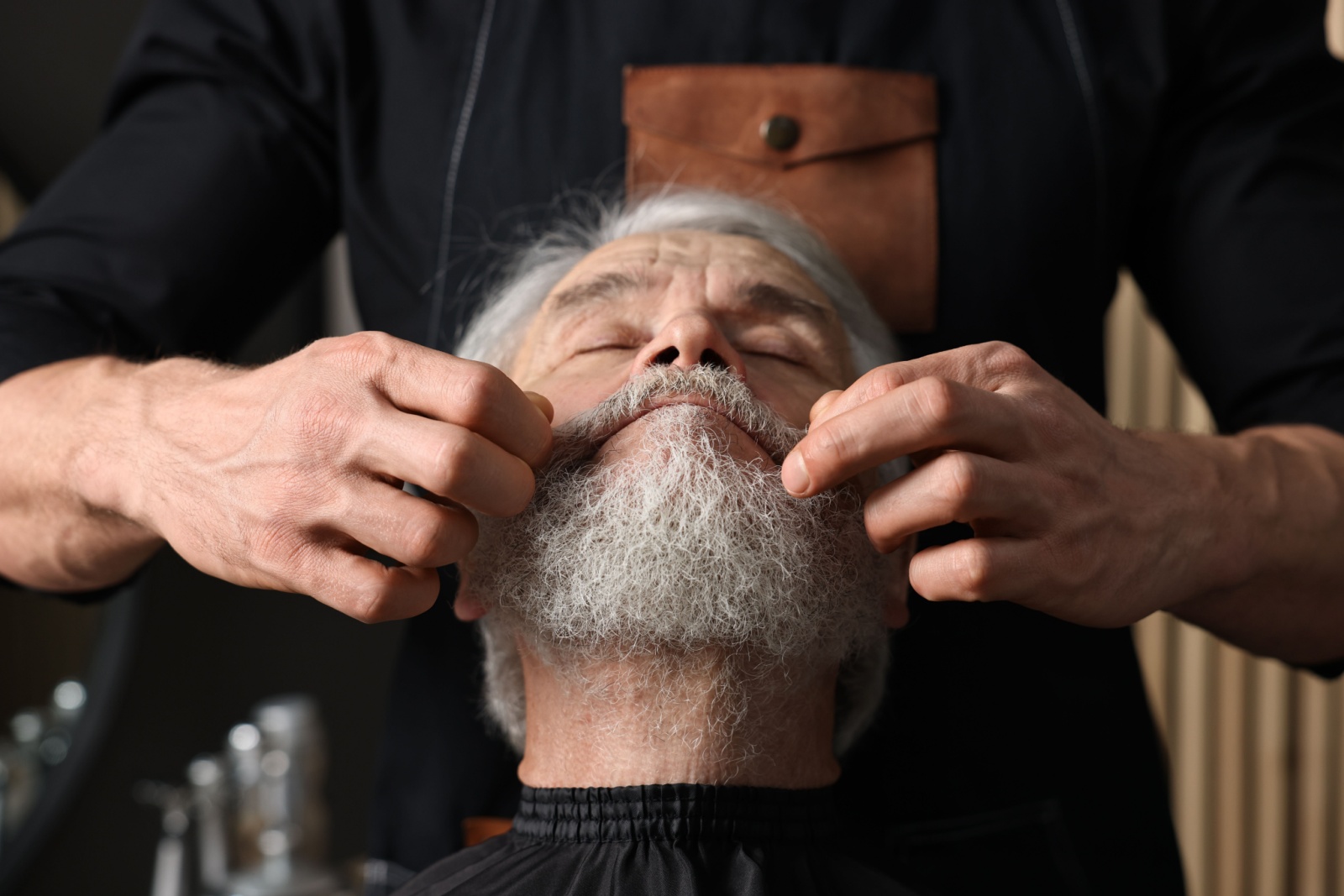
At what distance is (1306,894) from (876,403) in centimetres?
265

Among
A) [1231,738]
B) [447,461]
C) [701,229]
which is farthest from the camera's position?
[1231,738]

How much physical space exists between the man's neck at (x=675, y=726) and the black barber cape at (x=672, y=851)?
0.06 feet

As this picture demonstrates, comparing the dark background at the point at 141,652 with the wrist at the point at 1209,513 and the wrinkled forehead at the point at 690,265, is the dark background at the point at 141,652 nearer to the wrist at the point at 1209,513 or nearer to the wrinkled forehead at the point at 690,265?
the wrinkled forehead at the point at 690,265

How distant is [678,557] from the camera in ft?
3.12

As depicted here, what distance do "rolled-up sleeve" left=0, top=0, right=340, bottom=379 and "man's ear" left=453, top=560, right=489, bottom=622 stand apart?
0.58 metres

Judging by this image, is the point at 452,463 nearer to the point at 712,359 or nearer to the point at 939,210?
the point at 712,359

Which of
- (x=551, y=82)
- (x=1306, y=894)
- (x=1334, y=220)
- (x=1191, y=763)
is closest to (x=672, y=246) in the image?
(x=551, y=82)

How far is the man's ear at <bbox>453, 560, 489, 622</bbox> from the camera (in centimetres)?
112

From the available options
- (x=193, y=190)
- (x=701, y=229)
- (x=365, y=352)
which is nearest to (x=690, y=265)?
(x=701, y=229)

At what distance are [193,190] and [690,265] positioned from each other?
722mm

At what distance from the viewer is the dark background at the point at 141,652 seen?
2.15 m

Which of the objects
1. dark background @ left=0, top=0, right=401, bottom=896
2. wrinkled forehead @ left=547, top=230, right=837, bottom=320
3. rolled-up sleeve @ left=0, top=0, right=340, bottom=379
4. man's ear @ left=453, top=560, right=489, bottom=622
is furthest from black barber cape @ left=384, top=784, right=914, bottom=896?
dark background @ left=0, top=0, right=401, bottom=896

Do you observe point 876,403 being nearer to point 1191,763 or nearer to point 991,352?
point 991,352

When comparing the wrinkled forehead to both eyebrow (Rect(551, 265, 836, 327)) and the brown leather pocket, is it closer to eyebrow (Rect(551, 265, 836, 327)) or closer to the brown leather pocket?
eyebrow (Rect(551, 265, 836, 327))
